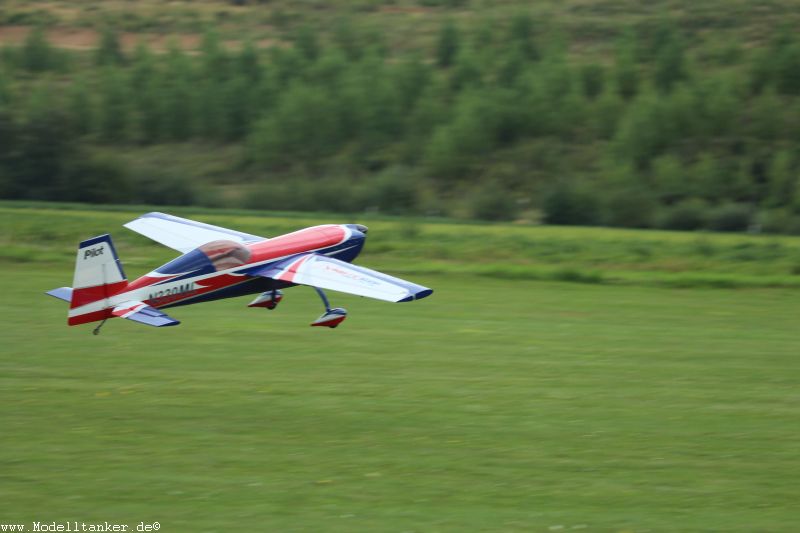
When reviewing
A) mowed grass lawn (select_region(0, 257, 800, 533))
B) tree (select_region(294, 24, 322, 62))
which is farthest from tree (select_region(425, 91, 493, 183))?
mowed grass lawn (select_region(0, 257, 800, 533))

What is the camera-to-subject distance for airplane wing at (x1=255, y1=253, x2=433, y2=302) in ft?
52.2

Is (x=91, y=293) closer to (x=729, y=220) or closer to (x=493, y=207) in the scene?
(x=493, y=207)

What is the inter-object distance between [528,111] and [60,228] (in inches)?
1372

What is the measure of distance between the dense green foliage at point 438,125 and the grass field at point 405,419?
2643 cm

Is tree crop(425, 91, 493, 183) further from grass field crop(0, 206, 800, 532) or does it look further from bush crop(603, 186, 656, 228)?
grass field crop(0, 206, 800, 532)

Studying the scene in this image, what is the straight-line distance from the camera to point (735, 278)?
95.5ft

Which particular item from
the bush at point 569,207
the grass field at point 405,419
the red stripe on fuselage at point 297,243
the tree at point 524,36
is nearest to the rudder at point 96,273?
the grass field at point 405,419

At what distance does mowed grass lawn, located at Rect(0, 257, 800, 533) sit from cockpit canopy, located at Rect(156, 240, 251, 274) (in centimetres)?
171

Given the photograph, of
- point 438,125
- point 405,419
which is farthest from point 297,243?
point 438,125

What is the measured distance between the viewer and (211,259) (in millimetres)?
17438

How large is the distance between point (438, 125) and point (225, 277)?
45.6m

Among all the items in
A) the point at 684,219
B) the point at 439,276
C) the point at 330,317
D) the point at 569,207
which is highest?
the point at 330,317

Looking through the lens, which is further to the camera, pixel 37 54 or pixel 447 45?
pixel 37 54

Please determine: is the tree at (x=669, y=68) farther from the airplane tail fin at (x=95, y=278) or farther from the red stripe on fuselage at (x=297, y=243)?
the airplane tail fin at (x=95, y=278)
